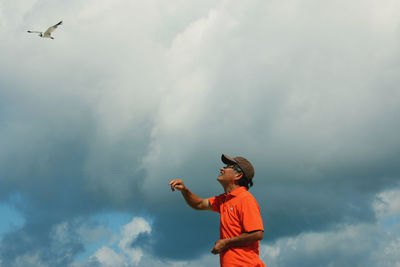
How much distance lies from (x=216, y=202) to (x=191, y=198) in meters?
0.59

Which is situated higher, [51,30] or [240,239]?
[51,30]

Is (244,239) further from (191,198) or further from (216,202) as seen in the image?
(191,198)

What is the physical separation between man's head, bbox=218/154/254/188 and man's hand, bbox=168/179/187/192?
0.86 meters

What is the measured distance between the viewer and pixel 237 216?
858 centimetres

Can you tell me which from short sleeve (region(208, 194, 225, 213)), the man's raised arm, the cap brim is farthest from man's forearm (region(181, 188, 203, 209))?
the cap brim

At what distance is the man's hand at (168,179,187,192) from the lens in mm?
9182

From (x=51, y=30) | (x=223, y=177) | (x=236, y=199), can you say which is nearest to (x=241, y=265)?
(x=236, y=199)

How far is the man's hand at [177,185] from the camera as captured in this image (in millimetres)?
9182

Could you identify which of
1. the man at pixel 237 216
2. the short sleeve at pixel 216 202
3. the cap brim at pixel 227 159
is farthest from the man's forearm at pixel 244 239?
the cap brim at pixel 227 159

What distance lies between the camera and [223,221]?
8.84m

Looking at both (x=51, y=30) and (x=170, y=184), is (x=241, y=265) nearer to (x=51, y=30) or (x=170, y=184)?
(x=170, y=184)

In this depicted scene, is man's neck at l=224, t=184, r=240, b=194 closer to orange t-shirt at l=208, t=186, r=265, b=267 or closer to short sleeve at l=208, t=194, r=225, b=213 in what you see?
orange t-shirt at l=208, t=186, r=265, b=267

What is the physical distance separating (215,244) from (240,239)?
518 millimetres

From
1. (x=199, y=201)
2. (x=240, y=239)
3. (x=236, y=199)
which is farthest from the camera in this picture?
(x=199, y=201)
